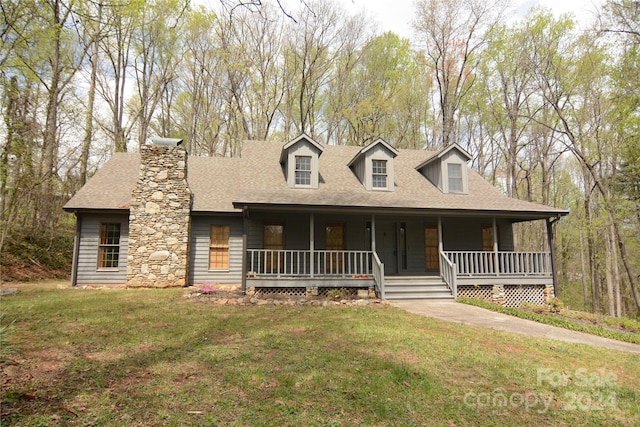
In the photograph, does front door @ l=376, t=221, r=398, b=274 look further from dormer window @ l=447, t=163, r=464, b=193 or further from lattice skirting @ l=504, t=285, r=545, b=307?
lattice skirting @ l=504, t=285, r=545, b=307

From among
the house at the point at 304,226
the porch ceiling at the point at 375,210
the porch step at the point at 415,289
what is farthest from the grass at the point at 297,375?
the house at the point at 304,226

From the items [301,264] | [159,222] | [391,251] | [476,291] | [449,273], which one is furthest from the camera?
[391,251]

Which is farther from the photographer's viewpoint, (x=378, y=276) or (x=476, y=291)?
(x=476, y=291)

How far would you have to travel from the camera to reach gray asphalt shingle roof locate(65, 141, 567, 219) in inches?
478

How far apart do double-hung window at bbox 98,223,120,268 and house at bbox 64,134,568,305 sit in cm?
4

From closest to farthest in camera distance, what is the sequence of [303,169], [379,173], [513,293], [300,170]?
1. [513,293]
2. [300,170]
3. [303,169]
4. [379,173]

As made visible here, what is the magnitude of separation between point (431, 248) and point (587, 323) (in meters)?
6.04

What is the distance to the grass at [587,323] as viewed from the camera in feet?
25.9

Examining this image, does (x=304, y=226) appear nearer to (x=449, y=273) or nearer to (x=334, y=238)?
(x=334, y=238)

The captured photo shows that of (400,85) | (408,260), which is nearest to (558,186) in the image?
(400,85)

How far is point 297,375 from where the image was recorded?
4.43m

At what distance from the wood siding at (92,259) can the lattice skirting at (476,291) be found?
42.7 feet

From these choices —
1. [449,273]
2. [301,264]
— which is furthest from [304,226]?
[449,273]

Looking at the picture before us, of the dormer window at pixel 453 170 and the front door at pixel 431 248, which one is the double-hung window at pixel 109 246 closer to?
the front door at pixel 431 248
